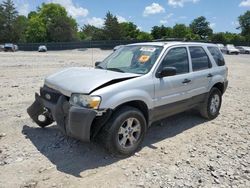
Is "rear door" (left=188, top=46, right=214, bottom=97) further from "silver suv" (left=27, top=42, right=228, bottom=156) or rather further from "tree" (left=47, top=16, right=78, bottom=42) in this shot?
"tree" (left=47, top=16, right=78, bottom=42)

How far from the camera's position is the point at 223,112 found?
7328mm

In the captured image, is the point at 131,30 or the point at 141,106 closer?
the point at 141,106

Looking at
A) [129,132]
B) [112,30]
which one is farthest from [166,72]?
[112,30]

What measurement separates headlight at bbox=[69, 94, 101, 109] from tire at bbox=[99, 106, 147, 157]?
1.29 feet

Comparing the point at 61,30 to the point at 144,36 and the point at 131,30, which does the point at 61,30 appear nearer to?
the point at 131,30

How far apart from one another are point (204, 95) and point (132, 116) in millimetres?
2462

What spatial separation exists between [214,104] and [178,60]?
1844 millimetres

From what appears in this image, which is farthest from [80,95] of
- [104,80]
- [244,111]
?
[244,111]

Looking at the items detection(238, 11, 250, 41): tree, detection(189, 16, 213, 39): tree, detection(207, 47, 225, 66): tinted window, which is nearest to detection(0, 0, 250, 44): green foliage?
detection(238, 11, 250, 41): tree

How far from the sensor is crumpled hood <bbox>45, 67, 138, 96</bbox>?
14.2ft

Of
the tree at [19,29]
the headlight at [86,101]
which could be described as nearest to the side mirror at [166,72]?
the headlight at [86,101]

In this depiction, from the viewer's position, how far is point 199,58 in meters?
6.16

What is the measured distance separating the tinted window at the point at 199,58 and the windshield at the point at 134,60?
3.33ft

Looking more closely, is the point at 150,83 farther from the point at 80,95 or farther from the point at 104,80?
the point at 80,95
